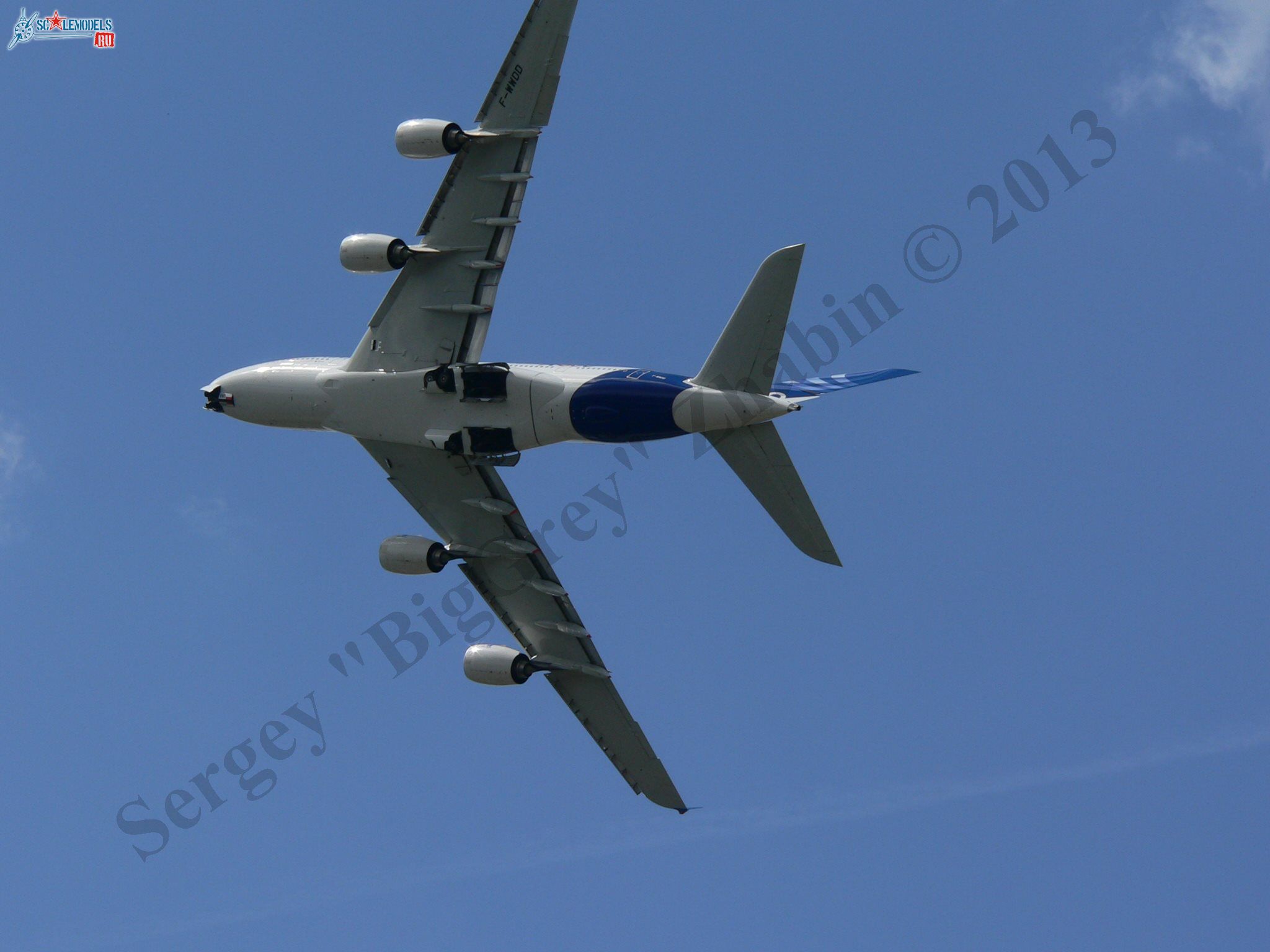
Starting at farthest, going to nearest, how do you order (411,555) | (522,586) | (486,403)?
(522,586)
(411,555)
(486,403)

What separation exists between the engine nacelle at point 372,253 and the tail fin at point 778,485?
34.5ft

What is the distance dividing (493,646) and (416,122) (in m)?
16.6

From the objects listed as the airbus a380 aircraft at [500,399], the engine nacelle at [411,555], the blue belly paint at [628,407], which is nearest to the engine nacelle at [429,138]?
the airbus a380 aircraft at [500,399]

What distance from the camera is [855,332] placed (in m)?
44.4

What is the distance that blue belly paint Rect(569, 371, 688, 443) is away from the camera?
42.2m

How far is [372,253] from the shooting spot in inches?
1719

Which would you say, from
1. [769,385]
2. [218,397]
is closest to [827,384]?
[769,385]

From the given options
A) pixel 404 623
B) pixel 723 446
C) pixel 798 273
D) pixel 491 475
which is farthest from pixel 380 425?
pixel 798 273

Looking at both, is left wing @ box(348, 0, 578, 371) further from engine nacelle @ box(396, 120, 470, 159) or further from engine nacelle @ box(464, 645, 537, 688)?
engine nacelle @ box(464, 645, 537, 688)

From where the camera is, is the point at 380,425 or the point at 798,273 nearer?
the point at 798,273

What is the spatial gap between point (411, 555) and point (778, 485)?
11853 millimetres

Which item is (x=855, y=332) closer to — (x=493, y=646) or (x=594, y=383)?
(x=594, y=383)

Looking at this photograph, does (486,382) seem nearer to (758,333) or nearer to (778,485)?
(758,333)

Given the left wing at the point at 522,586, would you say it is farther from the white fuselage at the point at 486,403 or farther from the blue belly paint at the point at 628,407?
the blue belly paint at the point at 628,407
